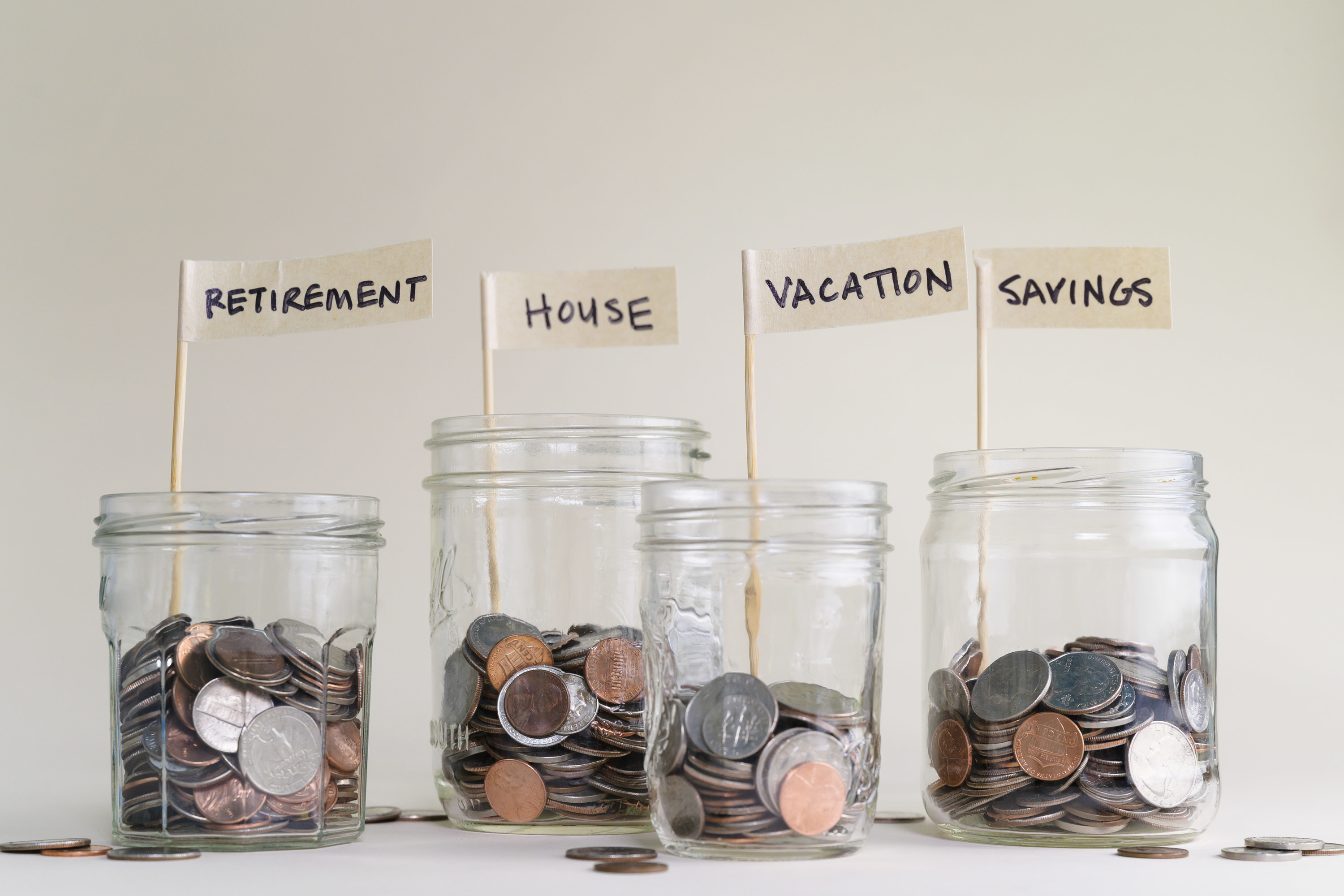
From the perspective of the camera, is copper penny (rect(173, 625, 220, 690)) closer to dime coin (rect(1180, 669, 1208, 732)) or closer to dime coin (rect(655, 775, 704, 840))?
dime coin (rect(655, 775, 704, 840))

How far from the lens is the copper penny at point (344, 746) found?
1.39 meters

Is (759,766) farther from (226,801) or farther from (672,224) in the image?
(672,224)

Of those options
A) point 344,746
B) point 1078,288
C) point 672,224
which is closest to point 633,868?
point 344,746

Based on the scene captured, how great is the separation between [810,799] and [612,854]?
0.21m

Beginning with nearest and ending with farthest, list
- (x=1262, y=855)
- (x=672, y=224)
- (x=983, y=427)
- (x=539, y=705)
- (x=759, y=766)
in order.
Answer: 1. (x=759, y=766)
2. (x=1262, y=855)
3. (x=539, y=705)
4. (x=983, y=427)
5. (x=672, y=224)

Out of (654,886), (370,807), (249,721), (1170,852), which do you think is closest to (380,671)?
(370,807)

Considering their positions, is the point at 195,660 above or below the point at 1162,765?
above

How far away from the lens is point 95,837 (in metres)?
1.48

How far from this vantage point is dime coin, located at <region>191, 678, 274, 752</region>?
1312mm

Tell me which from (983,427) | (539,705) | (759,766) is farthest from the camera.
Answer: (983,427)

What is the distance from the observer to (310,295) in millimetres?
1579

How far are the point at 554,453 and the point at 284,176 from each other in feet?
3.65

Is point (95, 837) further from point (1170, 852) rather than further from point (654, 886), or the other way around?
point (1170, 852)

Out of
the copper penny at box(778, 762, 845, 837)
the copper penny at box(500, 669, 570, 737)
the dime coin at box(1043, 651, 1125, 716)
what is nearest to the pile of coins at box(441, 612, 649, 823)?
the copper penny at box(500, 669, 570, 737)
